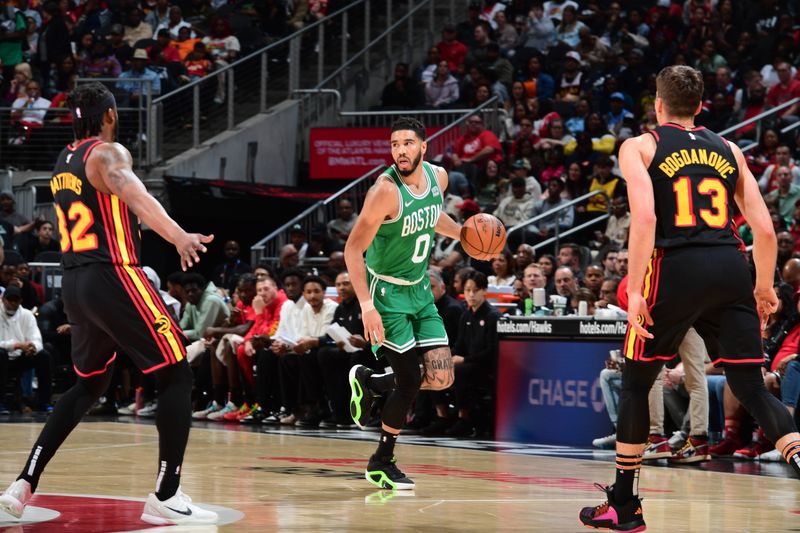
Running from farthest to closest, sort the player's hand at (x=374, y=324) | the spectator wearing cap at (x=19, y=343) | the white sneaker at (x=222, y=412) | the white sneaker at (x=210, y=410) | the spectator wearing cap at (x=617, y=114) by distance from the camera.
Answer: the spectator wearing cap at (x=617, y=114) < the spectator wearing cap at (x=19, y=343) < the white sneaker at (x=210, y=410) < the white sneaker at (x=222, y=412) < the player's hand at (x=374, y=324)

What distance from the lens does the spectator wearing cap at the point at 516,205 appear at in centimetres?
1619

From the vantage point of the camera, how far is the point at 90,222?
5.69 m

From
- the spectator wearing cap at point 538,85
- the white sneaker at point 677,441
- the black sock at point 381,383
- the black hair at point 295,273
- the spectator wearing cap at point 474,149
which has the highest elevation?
the spectator wearing cap at point 538,85

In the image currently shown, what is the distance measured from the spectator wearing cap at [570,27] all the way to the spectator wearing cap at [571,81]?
122 cm

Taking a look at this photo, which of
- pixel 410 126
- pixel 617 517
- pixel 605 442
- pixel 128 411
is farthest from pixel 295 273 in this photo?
pixel 617 517

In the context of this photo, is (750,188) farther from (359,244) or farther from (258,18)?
(258,18)

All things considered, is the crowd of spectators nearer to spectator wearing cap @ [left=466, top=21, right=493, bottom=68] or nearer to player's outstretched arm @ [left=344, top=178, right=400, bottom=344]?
spectator wearing cap @ [left=466, top=21, right=493, bottom=68]

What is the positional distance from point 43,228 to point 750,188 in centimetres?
1330

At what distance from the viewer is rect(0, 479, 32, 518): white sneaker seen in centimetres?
559

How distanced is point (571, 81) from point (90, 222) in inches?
570

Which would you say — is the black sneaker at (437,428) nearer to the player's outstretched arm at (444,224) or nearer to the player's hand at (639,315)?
the player's outstretched arm at (444,224)

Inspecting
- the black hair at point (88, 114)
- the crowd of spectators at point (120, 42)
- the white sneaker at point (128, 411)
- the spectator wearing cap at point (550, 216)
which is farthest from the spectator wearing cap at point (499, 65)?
the black hair at point (88, 114)

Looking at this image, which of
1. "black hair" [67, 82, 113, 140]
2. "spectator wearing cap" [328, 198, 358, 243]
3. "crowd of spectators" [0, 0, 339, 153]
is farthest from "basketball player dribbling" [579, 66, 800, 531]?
"crowd of spectators" [0, 0, 339, 153]

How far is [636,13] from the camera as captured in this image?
19.9m
